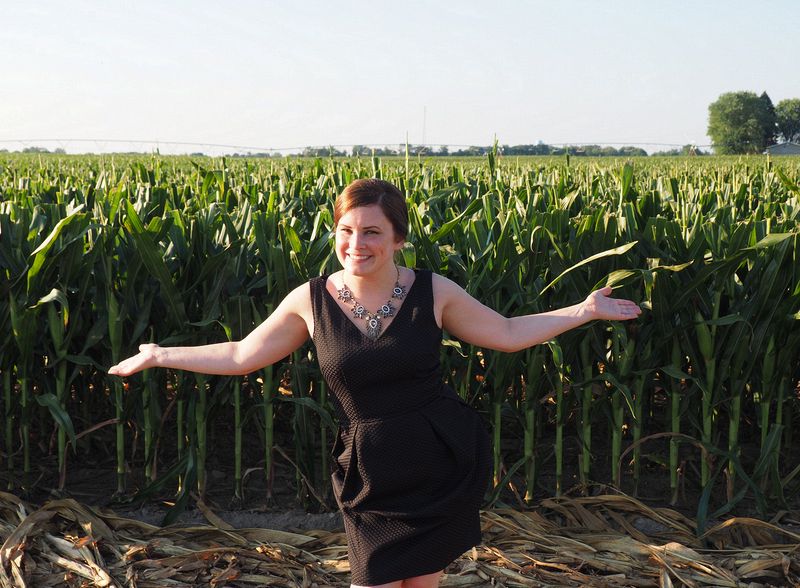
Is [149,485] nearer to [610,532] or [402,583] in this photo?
[402,583]

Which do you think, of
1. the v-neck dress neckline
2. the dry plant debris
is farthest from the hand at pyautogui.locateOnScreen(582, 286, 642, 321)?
the dry plant debris

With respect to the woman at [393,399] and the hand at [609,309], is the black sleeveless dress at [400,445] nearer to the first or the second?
the woman at [393,399]

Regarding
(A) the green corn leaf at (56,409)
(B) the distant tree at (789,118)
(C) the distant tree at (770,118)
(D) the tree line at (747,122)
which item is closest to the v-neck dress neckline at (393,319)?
(A) the green corn leaf at (56,409)

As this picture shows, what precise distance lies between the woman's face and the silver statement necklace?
0.10m

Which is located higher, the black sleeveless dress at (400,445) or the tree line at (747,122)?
the tree line at (747,122)

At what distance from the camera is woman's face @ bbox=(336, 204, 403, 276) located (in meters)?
2.45

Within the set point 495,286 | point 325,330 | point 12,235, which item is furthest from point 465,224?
point 12,235

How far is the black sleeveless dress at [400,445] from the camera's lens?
2.49 metres

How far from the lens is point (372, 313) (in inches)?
99.6

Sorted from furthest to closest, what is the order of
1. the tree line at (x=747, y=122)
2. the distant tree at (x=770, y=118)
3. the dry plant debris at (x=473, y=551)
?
1. the distant tree at (x=770, y=118)
2. the tree line at (x=747, y=122)
3. the dry plant debris at (x=473, y=551)

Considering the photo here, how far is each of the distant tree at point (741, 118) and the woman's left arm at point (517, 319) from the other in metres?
117

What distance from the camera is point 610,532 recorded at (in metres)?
3.68

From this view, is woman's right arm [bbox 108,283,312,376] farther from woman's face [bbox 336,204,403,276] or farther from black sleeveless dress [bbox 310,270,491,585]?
woman's face [bbox 336,204,403,276]

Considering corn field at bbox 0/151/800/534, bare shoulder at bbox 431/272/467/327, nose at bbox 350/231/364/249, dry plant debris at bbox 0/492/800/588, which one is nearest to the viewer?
nose at bbox 350/231/364/249
